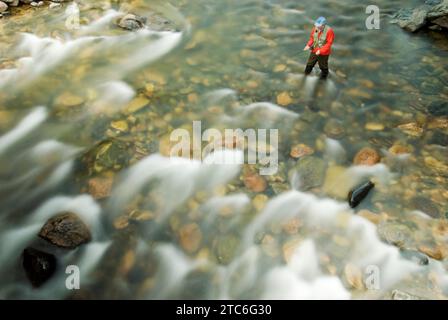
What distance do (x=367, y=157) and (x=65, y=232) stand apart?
5.05 m

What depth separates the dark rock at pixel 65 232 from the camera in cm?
518

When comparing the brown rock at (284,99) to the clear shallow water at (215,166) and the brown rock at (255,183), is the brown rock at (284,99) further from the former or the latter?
the brown rock at (255,183)

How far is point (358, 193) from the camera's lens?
5836 millimetres

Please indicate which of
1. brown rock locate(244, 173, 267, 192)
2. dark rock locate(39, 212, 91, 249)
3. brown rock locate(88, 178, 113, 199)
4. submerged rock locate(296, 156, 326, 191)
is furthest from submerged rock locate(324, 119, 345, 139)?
dark rock locate(39, 212, 91, 249)

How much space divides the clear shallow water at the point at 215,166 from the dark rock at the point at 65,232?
0.49 feet

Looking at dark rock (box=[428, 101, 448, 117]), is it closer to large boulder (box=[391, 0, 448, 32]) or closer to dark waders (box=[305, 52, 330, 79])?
dark waders (box=[305, 52, 330, 79])

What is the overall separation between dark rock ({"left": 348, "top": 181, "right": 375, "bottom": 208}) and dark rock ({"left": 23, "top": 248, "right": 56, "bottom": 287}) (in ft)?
14.5

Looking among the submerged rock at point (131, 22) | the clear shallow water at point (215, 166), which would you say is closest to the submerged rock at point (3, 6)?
the clear shallow water at point (215, 166)

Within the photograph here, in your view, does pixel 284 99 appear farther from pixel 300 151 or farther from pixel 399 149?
pixel 399 149

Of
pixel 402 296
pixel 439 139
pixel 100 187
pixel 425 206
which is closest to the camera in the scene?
pixel 402 296

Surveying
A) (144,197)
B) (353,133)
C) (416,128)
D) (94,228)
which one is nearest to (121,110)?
(144,197)

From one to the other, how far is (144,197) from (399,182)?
→ 417 cm

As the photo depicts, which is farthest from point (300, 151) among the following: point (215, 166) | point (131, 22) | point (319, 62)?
point (131, 22)

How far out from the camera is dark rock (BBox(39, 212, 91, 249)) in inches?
204
